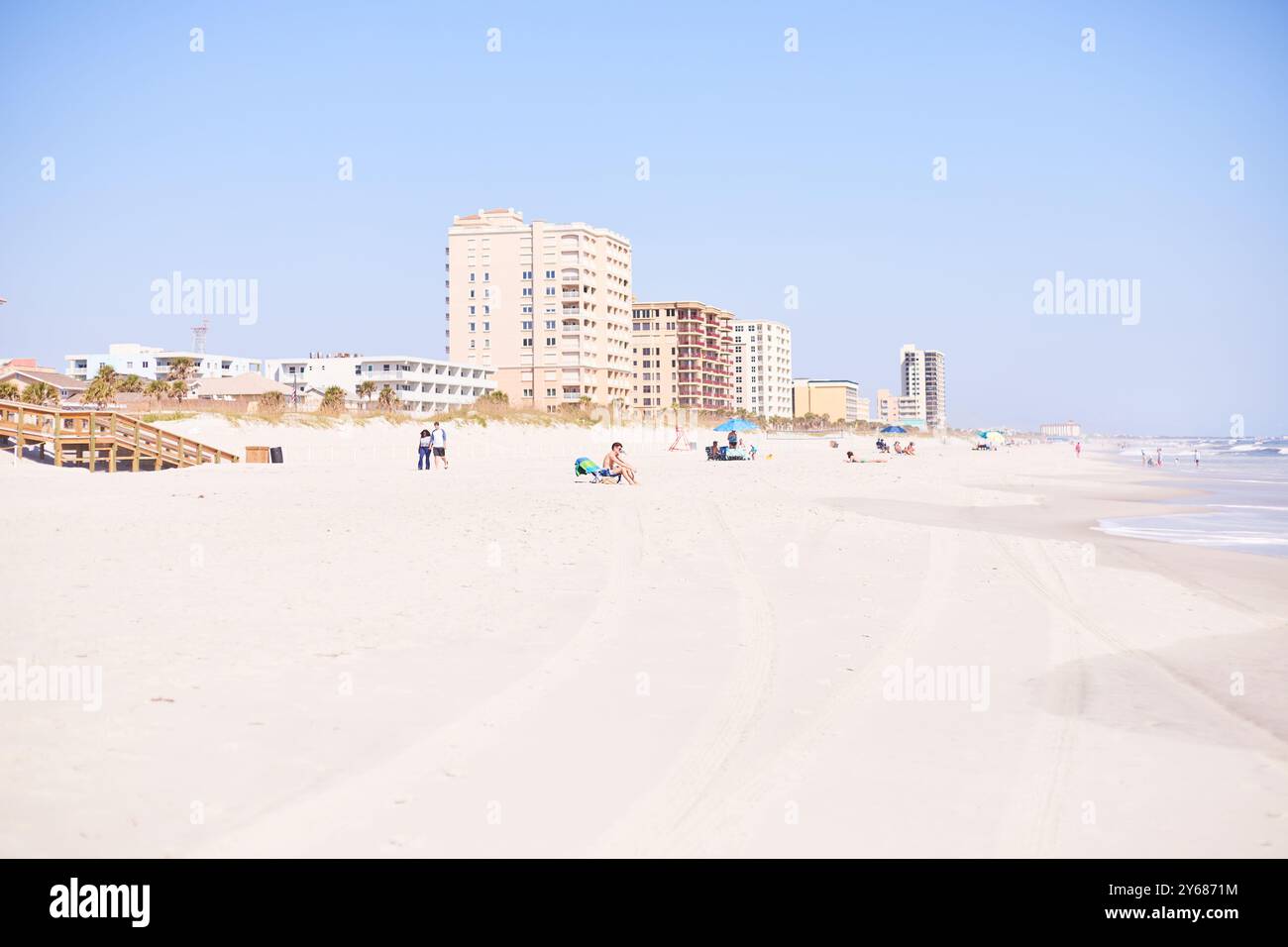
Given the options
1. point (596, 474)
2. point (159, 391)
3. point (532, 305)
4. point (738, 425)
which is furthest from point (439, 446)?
point (532, 305)

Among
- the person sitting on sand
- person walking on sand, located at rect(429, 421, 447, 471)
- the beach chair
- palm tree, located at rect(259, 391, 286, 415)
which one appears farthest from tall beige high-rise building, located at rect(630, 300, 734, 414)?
the person sitting on sand

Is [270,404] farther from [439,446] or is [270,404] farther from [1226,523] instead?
[1226,523]

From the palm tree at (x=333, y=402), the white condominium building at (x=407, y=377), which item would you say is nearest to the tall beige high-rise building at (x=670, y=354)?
the white condominium building at (x=407, y=377)

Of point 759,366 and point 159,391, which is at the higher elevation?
point 759,366

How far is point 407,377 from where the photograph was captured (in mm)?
102000

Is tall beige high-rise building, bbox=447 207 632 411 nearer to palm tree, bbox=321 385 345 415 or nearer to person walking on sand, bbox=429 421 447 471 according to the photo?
palm tree, bbox=321 385 345 415

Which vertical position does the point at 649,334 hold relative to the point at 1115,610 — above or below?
above

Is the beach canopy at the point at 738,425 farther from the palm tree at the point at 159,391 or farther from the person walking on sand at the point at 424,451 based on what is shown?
the person walking on sand at the point at 424,451

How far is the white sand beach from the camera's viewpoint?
4.09 metres

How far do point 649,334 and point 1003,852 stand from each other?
448ft

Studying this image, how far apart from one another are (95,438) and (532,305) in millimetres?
86965

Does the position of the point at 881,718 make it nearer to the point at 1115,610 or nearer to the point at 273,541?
the point at 1115,610

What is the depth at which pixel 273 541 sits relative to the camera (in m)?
11.8
